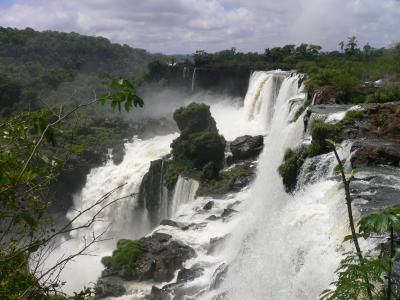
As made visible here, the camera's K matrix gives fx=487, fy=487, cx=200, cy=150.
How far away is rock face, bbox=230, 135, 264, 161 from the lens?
76.9ft

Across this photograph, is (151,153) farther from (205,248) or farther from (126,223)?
(205,248)

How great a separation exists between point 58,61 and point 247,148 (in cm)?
5991

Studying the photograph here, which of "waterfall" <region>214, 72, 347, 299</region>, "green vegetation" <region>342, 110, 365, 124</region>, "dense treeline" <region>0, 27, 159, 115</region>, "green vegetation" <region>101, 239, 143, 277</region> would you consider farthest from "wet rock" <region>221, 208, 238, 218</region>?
"dense treeline" <region>0, 27, 159, 115</region>

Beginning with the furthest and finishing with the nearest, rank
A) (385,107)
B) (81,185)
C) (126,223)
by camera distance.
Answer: (81,185) < (126,223) < (385,107)

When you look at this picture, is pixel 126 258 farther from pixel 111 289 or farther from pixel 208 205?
pixel 208 205

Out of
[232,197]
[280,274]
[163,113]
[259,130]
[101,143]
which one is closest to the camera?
[280,274]

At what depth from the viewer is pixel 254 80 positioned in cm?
3400

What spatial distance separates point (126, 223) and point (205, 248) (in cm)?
1143

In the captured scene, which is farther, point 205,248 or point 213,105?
point 213,105

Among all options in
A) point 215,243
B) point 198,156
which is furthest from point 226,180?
point 215,243

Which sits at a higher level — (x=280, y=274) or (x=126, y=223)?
(x=280, y=274)

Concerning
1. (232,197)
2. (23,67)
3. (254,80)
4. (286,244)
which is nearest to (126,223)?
(232,197)

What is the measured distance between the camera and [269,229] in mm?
12180

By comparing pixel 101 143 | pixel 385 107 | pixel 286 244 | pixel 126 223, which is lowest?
pixel 126 223
